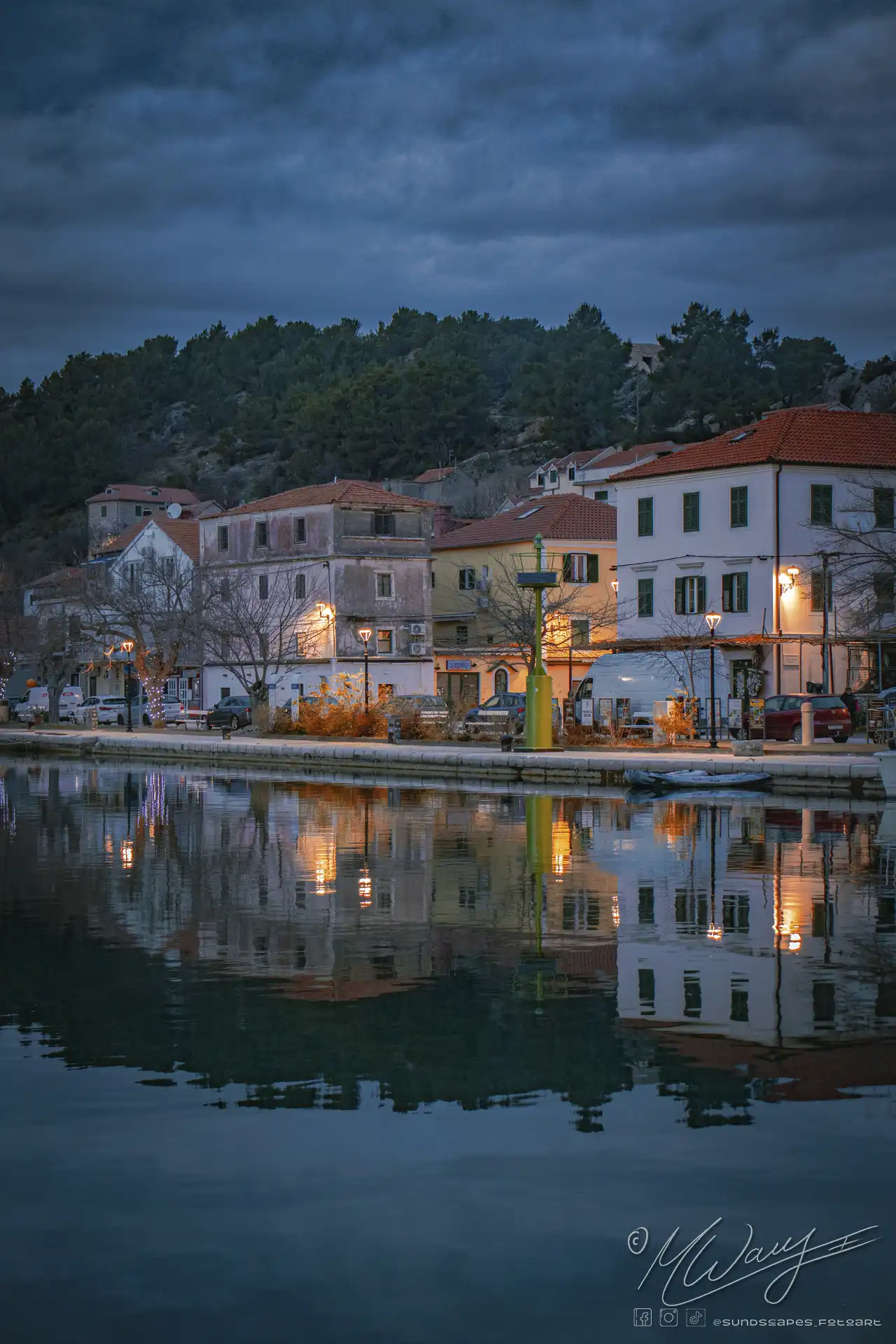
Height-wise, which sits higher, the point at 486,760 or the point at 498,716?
the point at 498,716

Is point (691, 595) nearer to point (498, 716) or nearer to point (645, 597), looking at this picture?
point (645, 597)

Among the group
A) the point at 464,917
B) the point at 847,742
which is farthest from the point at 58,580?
the point at 464,917

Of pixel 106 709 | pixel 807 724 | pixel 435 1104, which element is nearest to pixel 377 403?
pixel 106 709

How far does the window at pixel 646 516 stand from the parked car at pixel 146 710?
21418 millimetres

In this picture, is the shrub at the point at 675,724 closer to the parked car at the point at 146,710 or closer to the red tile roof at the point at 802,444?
the red tile roof at the point at 802,444

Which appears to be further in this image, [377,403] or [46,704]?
[377,403]

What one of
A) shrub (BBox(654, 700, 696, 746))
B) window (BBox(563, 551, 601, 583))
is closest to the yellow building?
window (BBox(563, 551, 601, 583))

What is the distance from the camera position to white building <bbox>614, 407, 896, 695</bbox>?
2298 inches

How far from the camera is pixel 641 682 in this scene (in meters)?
54.7

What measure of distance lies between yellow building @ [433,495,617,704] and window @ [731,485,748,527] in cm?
1081

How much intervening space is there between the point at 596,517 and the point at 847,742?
32968mm

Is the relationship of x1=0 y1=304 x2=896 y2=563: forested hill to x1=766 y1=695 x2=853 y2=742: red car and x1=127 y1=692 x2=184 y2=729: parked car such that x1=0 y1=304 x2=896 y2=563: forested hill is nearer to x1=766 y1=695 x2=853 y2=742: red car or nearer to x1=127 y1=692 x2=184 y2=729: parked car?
x1=127 y1=692 x2=184 y2=729: parked car

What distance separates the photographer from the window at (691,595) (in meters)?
61.5

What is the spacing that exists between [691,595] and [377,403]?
65.9 meters
